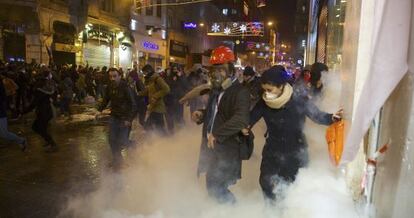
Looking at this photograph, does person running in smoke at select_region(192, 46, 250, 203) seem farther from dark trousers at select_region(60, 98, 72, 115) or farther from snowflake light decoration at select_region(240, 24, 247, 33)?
snowflake light decoration at select_region(240, 24, 247, 33)

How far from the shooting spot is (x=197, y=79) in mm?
13984

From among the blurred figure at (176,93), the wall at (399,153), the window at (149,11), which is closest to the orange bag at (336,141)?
the wall at (399,153)

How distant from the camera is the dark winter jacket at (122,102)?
705 cm

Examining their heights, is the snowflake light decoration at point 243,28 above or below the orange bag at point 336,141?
above

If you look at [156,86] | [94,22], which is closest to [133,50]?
[94,22]

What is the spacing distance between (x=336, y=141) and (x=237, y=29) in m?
43.5

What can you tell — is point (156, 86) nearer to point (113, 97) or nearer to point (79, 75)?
point (113, 97)

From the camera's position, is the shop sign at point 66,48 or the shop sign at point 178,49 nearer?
the shop sign at point 66,48

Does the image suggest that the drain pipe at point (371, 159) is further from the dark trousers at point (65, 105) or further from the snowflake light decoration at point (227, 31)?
the snowflake light decoration at point (227, 31)

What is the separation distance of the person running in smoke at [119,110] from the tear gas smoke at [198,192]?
0.55 meters

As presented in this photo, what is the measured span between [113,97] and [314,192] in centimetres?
426

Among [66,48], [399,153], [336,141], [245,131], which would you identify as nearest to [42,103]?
[245,131]

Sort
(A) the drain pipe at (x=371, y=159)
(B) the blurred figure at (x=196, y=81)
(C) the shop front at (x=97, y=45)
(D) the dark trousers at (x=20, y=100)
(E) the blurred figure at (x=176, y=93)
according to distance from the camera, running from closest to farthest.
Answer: (A) the drain pipe at (x=371, y=159)
(E) the blurred figure at (x=176, y=93)
(B) the blurred figure at (x=196, y=81)
(D) the dark trousers at (x=20, y=100)
(C) the shop front at (x=97, y=45)

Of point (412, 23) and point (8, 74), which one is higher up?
point (412, 23)
